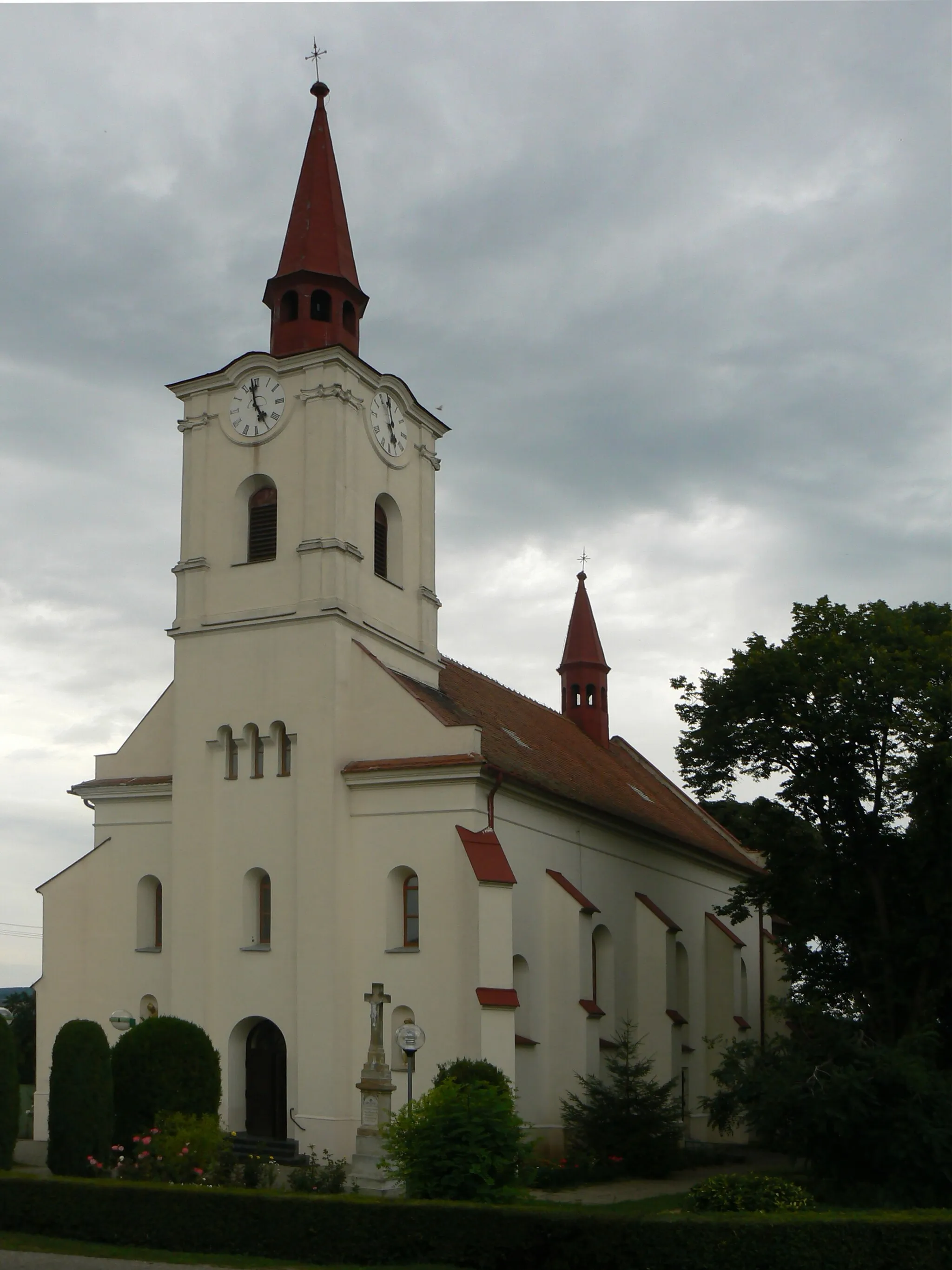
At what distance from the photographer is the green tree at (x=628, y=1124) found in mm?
28500

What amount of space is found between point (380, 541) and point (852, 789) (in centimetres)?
1224

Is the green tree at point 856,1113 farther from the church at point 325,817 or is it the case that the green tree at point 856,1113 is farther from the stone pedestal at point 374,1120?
the stone pedestal at point 374,1120

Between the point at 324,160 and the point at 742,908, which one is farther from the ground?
the point at 324,160

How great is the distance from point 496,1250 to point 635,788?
1123 inches

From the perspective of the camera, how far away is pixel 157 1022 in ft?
80.3

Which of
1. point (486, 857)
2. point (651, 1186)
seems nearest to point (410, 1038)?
point (486, 857)

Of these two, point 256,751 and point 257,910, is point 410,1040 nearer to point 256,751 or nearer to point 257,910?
point 257,910

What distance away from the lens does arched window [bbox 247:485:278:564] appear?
31422 millimetres

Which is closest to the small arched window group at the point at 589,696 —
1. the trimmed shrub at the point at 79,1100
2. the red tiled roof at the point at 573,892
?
the red tiled roof at the point at 573,892

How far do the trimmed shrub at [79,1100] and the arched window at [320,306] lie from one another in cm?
1798

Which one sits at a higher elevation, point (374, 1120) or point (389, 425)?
point (389, 425)

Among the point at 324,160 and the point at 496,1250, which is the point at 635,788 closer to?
the point at 324,160

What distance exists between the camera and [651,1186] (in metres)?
27.0

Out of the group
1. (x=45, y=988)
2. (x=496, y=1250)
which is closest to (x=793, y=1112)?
(x=496, y=1250)
